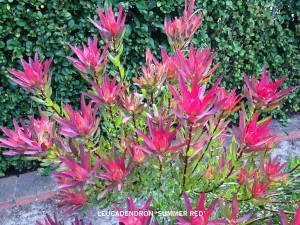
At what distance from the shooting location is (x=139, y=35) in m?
2.89

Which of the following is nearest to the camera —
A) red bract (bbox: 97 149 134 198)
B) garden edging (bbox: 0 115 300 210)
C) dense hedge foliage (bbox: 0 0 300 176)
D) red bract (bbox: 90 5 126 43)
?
red bract (bbox: 97 149 134 198)

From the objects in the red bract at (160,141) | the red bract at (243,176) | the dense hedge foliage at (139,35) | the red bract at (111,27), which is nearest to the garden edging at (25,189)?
the dense hedge foliage at (139,35)

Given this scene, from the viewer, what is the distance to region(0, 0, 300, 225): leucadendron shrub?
124 cm

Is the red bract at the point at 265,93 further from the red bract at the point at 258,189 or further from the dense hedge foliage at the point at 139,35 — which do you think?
the dense hedge foliage at the point at 139,35

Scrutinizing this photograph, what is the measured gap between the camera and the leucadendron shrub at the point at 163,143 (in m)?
1.24

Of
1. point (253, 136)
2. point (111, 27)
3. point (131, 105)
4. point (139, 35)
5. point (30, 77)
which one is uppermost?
point (139, 35)

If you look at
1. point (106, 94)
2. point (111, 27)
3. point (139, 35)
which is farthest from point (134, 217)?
point (139, 35)

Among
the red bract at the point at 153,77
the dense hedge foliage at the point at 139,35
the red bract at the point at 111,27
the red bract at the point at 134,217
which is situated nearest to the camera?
the red bract at the point at 134,217

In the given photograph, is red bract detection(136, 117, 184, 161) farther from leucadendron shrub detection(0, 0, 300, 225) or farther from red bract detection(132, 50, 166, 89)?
red bract detection(132, 50, 166, 89)

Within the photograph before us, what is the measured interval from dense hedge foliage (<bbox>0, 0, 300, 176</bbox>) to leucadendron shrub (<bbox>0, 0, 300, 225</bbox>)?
43.3 inches

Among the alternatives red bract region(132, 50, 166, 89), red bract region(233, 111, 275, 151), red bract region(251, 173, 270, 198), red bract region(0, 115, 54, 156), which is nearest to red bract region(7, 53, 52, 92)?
red bract region(0, 115, 54, 156)

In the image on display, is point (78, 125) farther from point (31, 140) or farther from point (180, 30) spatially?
point (180, 30)

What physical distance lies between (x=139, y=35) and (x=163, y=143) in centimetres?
180

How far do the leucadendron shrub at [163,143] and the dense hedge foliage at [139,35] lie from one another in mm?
1099
